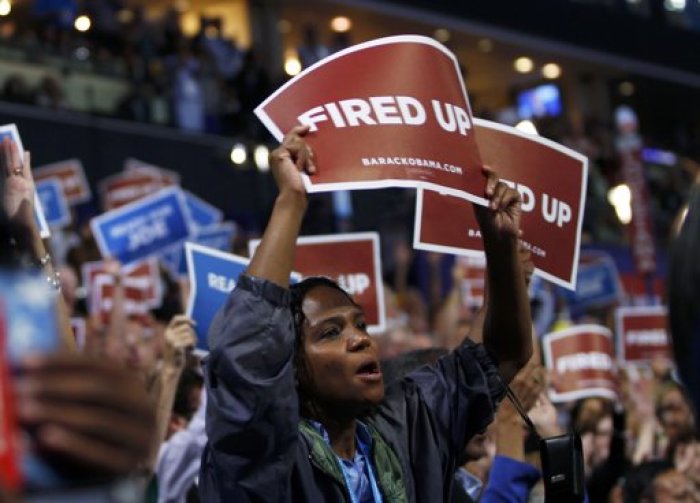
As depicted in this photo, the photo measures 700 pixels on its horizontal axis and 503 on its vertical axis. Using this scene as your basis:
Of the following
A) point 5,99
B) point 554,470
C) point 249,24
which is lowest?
point 554,470

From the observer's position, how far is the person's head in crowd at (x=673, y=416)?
7391 mm

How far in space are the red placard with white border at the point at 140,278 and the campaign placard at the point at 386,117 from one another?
558 centimetres

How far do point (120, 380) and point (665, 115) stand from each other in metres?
32.5

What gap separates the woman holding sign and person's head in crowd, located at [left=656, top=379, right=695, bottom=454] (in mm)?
3801

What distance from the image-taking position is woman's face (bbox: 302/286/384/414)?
10.9ft

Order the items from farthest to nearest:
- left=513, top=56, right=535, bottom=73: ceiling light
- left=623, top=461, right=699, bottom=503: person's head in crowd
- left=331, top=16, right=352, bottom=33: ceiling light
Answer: left=513, top=56, right=535, bottom=73: ceiling light < left=331, top=16, right=352, bottom=33: ceiling light < left=623, top=461, right=699, bottom=503: person's head in crowd

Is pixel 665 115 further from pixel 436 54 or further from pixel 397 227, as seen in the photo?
pixel 436 54

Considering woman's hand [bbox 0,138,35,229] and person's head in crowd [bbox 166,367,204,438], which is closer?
A: woman's hand [bbox 0,138,35,229]

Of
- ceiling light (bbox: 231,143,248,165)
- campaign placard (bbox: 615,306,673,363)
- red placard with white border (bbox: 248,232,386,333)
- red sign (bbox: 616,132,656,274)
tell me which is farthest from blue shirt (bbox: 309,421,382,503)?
red sign (bbox: 616,132,656,274)

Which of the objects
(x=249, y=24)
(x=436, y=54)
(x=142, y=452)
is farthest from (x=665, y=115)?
(x=142, y=452)

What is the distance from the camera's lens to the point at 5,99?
639 inches

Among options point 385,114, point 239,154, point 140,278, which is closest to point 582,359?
point 140,278

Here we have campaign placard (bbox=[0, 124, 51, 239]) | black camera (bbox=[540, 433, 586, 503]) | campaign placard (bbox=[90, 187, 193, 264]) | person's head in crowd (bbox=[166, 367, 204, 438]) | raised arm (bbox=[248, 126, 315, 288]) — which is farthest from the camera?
campaign placard (bbox=[90, 187, 193, 264])

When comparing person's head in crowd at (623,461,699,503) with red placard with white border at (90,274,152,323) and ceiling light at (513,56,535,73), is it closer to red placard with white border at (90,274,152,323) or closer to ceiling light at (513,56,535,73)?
red placard with white border at (90,274,152,323)
